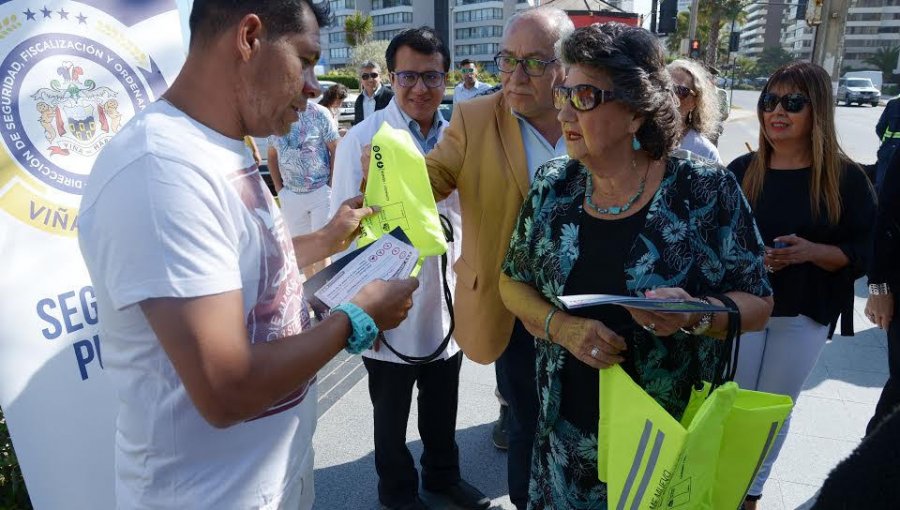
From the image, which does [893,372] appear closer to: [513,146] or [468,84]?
[513,146]

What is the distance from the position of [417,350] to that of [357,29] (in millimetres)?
52586

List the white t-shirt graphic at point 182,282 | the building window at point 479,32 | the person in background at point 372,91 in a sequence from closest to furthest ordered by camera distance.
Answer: the white t-shirt graphic at point 182,282 < the person in background at point 372,91 < the building window at point 479,32

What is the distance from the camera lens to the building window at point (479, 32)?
77.4 meters

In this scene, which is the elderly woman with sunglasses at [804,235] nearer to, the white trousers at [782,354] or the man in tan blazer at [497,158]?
the white trousers at [782,354]

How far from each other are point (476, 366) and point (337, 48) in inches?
3215

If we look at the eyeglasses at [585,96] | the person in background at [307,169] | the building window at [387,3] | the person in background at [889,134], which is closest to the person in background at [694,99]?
the eyeglasses at [585,96]

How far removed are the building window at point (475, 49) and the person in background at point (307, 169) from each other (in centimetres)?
7663

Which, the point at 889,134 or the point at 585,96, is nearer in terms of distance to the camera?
the point at 585,96

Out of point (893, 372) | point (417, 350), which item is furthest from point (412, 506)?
point (893, 372)

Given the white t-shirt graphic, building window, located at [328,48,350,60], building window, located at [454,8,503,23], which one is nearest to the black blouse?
the white t-shirt graphic

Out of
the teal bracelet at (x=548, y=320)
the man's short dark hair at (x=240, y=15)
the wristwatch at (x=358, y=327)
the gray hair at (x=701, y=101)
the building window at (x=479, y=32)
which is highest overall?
the building window at (x=479, y=32)

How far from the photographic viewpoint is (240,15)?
3.58ft

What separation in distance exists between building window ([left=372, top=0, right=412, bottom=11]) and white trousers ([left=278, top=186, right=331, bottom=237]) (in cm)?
7589

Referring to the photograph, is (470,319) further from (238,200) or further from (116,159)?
(116,159)
